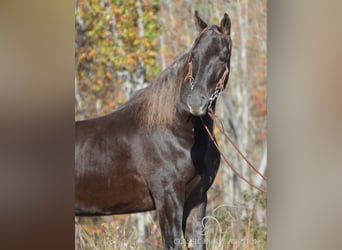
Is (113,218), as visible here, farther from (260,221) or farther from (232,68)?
(232,68)

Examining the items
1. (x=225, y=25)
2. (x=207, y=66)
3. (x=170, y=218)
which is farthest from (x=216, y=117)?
(x=170, y=218)

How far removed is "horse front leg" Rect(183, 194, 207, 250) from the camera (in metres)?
4.20

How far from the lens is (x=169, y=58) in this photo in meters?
4.22

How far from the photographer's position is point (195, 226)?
13.8 ft

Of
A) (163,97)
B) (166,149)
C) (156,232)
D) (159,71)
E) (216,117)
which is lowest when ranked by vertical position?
(156,232)

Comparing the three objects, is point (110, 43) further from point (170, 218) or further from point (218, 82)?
point (170, 218)

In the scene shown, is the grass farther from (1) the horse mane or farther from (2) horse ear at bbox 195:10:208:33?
(2) horse ear at bbox 195:10:208:33

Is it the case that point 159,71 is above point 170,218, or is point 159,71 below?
above

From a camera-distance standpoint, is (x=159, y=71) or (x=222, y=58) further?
(x=159, y=71)

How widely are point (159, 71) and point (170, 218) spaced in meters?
1.00

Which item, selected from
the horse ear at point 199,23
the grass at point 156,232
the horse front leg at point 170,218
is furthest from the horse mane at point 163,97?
the grass at point 156,232

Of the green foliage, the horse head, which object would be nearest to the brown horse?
the horse head
